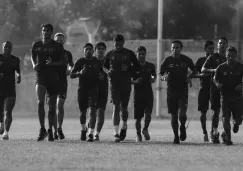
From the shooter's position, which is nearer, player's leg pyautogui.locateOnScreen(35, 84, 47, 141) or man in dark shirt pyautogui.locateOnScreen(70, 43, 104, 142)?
player's leg pyautogui.locateOnScreen(35, 84, 47, 141)

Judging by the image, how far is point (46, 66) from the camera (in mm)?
16688

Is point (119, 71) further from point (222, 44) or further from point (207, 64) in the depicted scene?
point (222, 44)

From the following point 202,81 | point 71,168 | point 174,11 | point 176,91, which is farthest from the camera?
point 174,11

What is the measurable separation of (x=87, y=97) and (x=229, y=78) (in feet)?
10.0

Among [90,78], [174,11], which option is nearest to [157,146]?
[90,78]

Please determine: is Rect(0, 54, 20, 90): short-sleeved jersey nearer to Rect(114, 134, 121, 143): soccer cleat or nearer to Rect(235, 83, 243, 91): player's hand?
Rect(114, 134, 121, 143): soccer cleat

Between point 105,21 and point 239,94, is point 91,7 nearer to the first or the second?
point 105,21

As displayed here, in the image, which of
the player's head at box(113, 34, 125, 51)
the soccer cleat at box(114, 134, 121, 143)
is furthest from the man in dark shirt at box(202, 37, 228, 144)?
the soccer cleat at box(114, 134, 121, 143)

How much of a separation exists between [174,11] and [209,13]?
1.90 metres

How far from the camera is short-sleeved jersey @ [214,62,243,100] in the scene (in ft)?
52.3

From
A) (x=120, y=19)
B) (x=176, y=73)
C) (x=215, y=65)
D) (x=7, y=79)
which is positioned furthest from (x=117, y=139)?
(x=120, y=19)

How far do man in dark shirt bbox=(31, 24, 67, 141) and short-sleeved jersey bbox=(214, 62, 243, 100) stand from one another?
120 inches

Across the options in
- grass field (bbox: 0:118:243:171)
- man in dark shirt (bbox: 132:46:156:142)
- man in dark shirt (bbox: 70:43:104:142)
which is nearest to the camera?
grass field (bbox: 0:118:243:171)

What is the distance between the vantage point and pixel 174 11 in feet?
142
